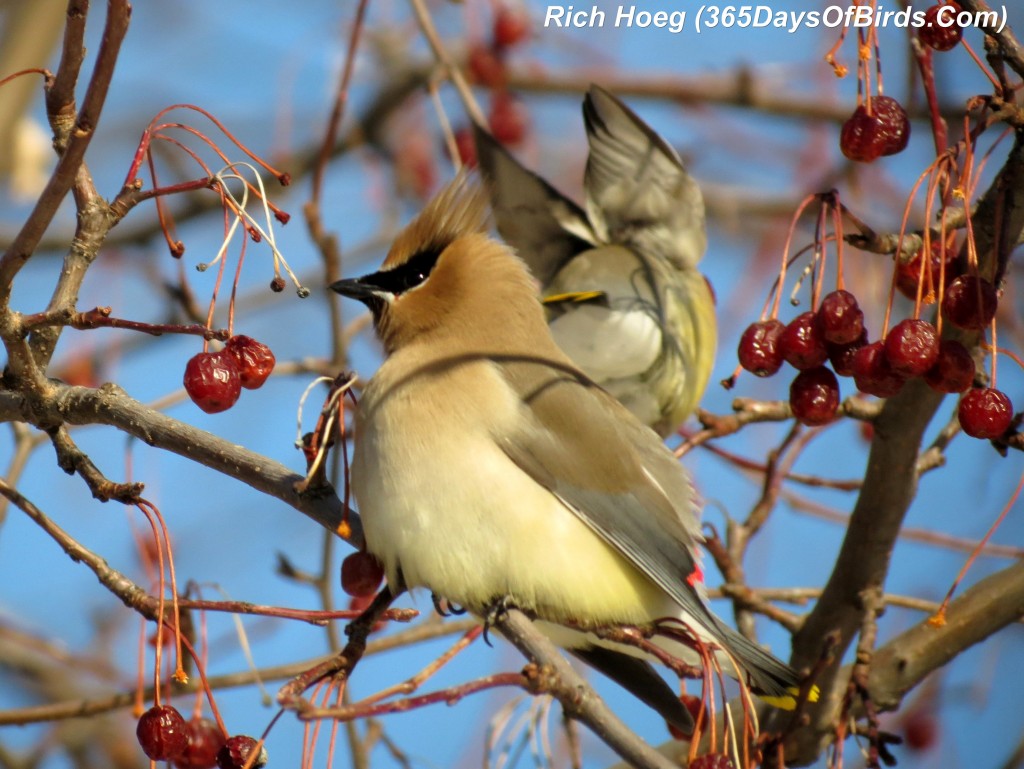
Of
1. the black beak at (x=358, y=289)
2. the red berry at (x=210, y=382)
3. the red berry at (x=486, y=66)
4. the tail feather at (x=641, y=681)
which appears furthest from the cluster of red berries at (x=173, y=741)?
the red berry at (x=486, y=66)

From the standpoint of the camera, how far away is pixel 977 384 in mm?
2365

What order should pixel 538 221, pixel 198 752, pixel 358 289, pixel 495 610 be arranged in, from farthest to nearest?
1. pixel 538 221
2. pixel 358 289
3. pixel 495 610
4. pixel 198 752

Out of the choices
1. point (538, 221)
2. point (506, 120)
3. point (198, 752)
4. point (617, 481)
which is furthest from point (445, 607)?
point (506, 120)

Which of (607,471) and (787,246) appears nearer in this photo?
(787,246)

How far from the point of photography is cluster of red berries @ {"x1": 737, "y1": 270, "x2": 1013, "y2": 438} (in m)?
2.20

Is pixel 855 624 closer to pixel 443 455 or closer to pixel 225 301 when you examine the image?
pixel 443 455

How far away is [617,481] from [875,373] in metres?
0.74

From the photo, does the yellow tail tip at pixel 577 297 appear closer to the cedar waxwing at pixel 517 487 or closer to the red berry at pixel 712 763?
the cedar waxwing at pixel 517 487

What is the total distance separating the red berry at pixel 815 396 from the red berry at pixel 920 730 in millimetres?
2130

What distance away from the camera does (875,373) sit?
225 cm

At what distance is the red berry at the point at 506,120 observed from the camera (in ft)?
17.0

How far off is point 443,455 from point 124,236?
2.74 m

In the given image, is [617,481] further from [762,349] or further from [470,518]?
[762,349]

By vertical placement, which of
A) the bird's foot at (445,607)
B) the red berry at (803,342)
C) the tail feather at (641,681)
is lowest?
the tail feather at (641,681)
